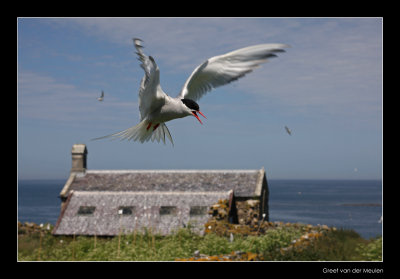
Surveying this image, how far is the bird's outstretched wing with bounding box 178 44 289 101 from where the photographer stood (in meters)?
4.48

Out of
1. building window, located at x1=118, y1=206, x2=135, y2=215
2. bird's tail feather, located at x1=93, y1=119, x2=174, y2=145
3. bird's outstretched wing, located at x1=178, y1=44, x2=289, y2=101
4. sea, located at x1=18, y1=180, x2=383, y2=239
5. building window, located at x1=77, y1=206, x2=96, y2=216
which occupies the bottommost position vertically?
sea, located at x1=18, y1=180, x2=383, y2=239

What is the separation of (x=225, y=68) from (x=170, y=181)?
18.1m

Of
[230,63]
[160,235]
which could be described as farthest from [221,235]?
[230,63]

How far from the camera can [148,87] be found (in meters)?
4.66

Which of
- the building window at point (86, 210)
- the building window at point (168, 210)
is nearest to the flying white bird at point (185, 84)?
the building window at point (168, 210)

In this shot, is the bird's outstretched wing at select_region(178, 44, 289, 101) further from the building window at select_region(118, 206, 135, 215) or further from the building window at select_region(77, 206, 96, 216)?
the building window at select_region(77, 206, 96, 216)

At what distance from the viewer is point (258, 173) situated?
23344 mm

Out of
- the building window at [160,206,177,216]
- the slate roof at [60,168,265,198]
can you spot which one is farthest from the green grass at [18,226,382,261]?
the slate roof at [60,168,265,198]

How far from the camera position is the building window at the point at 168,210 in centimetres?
1985

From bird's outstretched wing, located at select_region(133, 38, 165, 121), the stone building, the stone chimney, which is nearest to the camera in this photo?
bird's outstretched wing, located at select_region(133, 38, 165, 121)

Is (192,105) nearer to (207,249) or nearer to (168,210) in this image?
(207,249)

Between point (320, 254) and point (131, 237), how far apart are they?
256 inches

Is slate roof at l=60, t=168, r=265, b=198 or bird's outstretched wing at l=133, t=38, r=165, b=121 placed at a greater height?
bird's outstretched wing at l=133, t=38, r=165, b=121

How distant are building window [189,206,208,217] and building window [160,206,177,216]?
73cm
